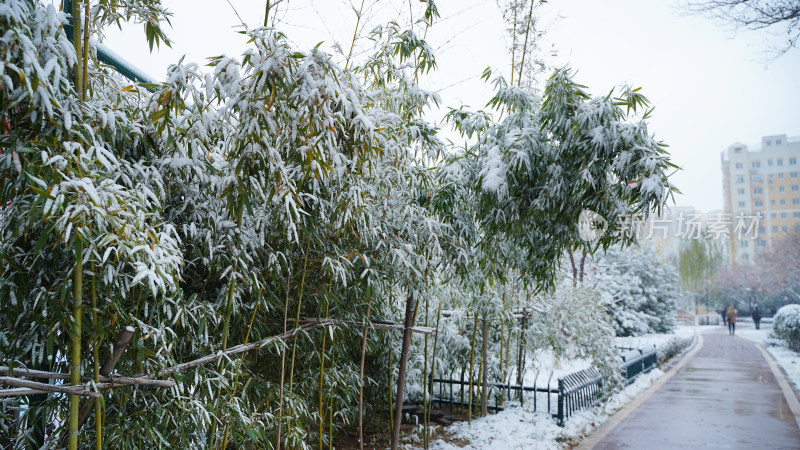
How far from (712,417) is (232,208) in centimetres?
693

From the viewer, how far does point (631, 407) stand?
7.11 m

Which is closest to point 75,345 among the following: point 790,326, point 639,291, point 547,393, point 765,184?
point 547,393

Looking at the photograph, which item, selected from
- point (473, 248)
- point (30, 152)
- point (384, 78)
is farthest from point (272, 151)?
point (473, 248)

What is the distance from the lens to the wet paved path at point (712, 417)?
5281mm

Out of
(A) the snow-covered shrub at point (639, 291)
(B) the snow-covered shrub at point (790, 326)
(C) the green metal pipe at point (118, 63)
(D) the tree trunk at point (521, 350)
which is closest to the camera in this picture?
(C) the green metal pipe at point (118, 63)

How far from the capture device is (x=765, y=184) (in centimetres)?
3738

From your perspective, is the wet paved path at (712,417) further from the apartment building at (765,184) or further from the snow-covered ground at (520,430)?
the apartment building at (765,184)

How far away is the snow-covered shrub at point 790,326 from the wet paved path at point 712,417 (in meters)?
2.75

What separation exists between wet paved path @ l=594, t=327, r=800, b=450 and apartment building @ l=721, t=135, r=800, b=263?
2795 cm

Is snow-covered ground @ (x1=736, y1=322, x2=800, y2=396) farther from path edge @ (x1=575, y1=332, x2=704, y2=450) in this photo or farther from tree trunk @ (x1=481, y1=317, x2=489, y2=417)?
tree trunk @ (x1=481, y1=317, x2=489, y2=417)

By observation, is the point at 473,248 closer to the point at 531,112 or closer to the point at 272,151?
the point at 531,112

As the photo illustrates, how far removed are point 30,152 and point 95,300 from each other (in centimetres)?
49

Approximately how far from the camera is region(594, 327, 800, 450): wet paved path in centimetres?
528

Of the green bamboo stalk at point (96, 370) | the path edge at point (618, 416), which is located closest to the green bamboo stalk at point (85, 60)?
the green bamboo stalk at point (96, 370)
